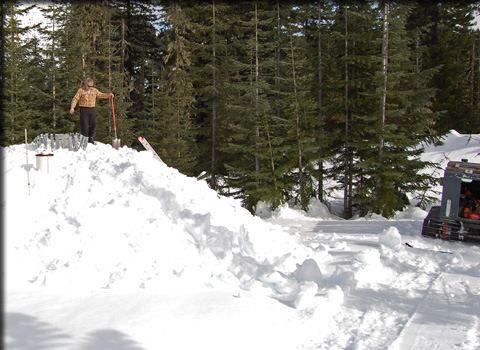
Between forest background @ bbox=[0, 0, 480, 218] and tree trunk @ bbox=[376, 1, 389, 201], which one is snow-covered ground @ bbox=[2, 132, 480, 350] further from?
forest background @ bbox=[0, 0, 480, 218]

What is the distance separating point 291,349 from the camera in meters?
5.02

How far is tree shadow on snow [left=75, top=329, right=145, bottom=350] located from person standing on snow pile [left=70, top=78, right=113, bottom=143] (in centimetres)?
848

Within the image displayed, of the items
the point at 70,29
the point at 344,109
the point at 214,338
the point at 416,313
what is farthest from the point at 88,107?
the point at 70,29

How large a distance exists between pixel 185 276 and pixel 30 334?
262 cm

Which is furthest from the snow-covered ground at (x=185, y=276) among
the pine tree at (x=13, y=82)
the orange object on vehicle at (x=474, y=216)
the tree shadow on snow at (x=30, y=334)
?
the pine tree at (x=13, y=82)

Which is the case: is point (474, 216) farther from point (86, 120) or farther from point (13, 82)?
point (13, 82)

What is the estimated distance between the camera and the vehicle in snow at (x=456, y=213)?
→ 11039 mm

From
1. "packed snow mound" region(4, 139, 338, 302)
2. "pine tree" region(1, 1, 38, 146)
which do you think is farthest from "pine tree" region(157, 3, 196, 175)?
"packed snow mound" region(4, 139, 338, 302)

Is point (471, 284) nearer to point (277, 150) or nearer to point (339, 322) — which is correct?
point (339, 322)

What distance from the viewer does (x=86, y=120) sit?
12.1m

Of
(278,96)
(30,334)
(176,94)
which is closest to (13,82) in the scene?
(176,94)

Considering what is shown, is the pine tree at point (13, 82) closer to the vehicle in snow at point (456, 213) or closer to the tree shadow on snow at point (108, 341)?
the tree shadow on snow at point (108, 341)

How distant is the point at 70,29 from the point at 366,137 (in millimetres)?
18713

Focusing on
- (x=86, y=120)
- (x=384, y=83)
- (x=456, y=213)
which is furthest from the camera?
(x=384, y=83)
